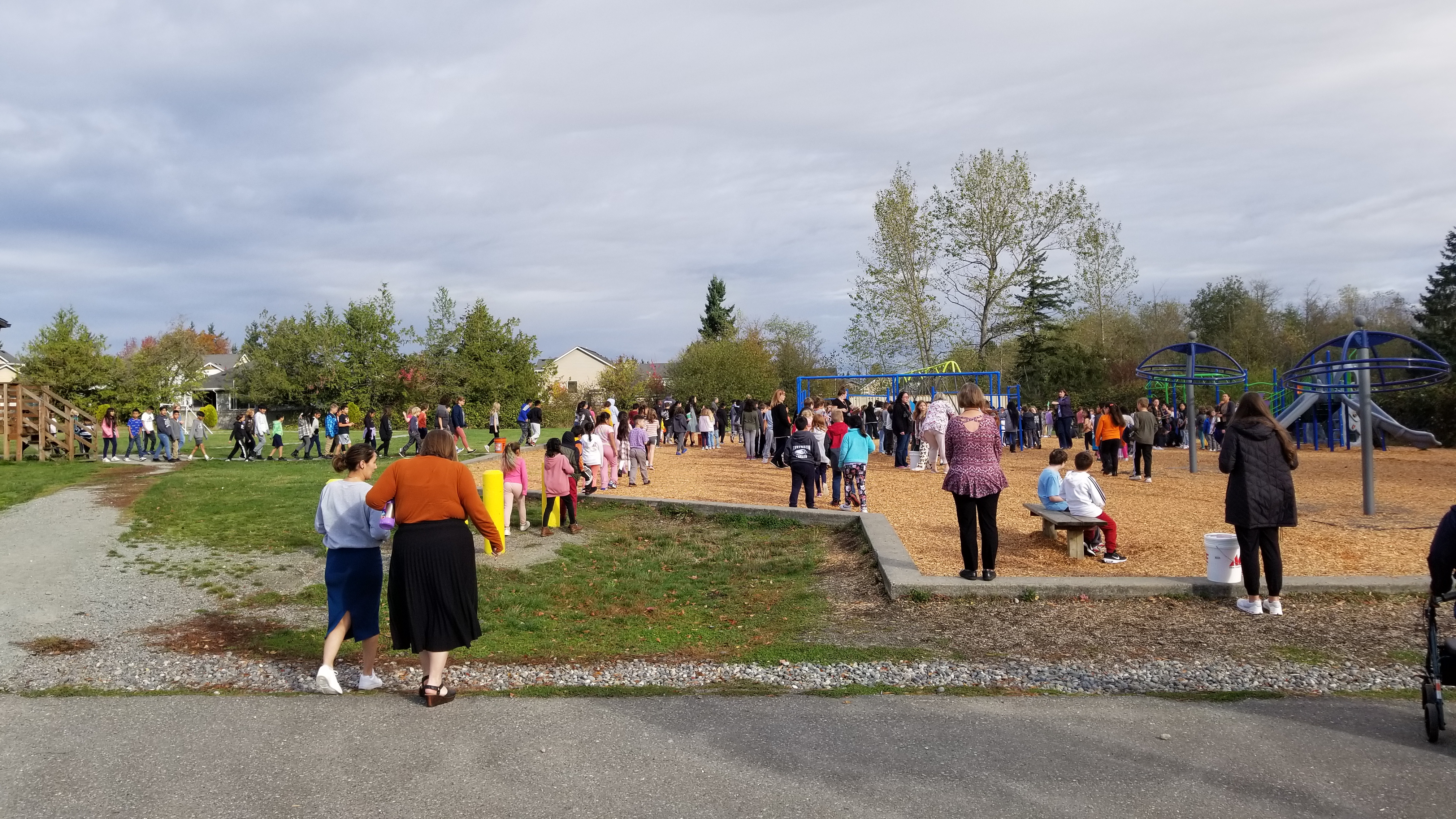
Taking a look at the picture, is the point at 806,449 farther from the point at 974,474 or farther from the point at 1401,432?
the point at 1401,432

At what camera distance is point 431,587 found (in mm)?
5656

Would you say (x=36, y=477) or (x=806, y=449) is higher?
(x=806, y=449)

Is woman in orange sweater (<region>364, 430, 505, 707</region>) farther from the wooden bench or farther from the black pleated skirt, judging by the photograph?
the wooden bench

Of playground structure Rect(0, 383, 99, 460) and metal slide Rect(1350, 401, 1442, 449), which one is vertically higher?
playground structure Rect(0, 383, 99, 460)

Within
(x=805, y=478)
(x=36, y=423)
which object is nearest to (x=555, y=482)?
(x=805, y=478)

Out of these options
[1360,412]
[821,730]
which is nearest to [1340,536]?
[1360,412]

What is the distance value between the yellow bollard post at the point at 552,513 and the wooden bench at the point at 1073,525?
644cm

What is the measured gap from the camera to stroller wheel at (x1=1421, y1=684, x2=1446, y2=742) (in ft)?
15.2

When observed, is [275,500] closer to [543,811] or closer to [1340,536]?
[543,811]

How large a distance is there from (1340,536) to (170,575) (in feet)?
42.3

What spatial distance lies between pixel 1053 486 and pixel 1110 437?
27.5ft

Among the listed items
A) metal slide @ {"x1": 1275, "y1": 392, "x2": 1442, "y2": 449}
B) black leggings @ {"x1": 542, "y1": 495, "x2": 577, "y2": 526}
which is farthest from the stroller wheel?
black leggings @ {"x1": 542, "y1": 495, "x2": 577, "y2": 526}

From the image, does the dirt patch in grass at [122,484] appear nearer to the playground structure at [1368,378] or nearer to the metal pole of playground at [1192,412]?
the playground structure at [1368,378]

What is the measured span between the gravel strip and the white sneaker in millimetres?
278
